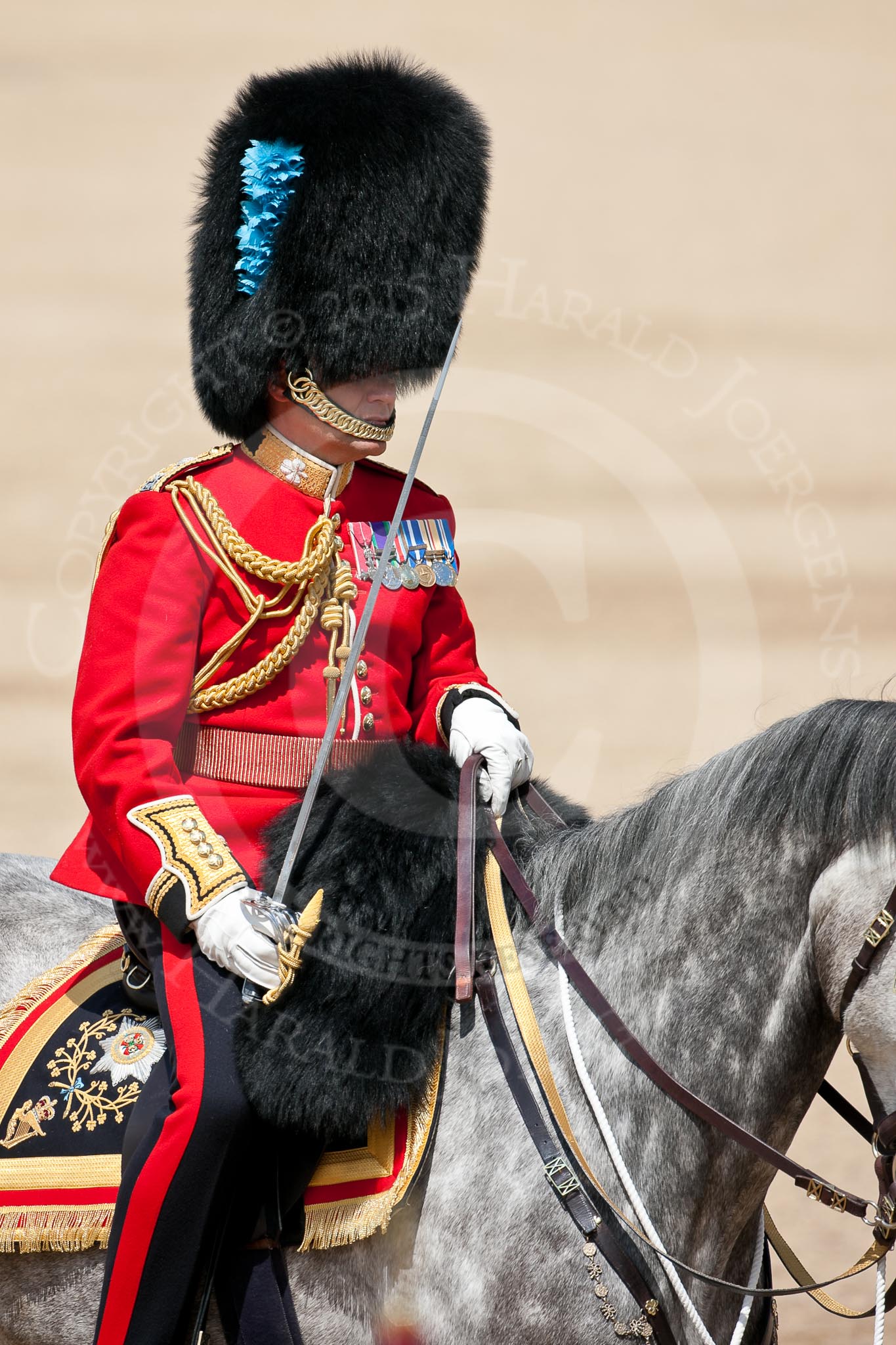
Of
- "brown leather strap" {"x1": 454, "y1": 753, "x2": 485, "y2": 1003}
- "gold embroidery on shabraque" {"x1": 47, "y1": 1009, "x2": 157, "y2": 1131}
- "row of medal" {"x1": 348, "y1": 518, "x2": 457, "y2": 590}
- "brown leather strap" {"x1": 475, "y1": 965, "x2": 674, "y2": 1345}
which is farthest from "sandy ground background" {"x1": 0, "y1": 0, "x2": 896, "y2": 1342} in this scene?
"brown leather strap" {"x1": 475, "y1": 965, "x2": 674, "y2": 1345}

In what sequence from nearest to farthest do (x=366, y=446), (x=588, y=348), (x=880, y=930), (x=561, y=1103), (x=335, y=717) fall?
(x=880, y=930), (x=561, y=1103), (x=335, y=717), (x=366, y=446), (x=588, y=348)

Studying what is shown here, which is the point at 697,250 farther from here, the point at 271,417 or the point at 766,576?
the point at 271,417

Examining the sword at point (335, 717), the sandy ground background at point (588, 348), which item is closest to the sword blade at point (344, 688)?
the sword at point (335, 717)

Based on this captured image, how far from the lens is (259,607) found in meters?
2.31

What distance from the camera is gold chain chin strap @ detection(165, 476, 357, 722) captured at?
231 centimetres

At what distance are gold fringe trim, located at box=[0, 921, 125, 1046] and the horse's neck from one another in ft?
2.92

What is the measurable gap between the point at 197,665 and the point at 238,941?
473mm

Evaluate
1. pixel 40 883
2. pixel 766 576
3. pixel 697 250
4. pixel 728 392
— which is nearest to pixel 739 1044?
pixel 40 883

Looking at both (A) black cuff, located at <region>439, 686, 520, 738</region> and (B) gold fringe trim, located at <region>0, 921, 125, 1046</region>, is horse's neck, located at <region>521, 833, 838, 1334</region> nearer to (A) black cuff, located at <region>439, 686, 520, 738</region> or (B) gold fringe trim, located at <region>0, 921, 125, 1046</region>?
(A) black cuff, located at <region>439, 686, 520, 738</region>

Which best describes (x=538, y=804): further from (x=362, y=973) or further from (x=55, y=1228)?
(x=55, y=1228)

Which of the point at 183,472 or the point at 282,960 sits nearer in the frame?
the point at 282,960

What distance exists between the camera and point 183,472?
94.6 inches

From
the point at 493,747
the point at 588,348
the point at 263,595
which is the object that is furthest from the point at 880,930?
the point at 588,348

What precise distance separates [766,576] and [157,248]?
7.00 m
